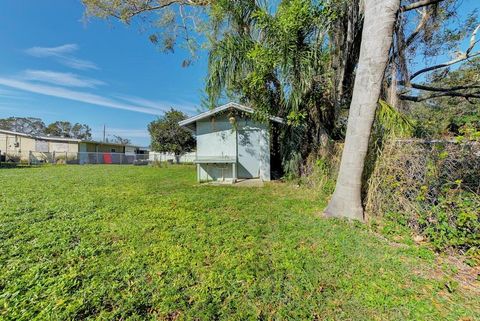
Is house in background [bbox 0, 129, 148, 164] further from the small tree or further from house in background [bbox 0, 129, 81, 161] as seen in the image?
the small tree

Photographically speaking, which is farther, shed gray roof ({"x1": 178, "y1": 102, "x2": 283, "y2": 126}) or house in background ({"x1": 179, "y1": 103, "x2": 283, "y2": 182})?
house in background ({"x1": 179, "y1": 103, "x2": 283, "y2": 182})

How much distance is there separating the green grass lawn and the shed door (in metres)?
4.84

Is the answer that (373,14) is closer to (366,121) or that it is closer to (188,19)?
(366,121)

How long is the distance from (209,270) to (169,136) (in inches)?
906

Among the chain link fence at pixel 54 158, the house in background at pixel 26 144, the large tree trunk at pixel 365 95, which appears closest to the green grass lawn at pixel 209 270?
the large tree trunk at pixel 365 95

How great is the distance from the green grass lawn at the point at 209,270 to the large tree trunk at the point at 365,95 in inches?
20.7

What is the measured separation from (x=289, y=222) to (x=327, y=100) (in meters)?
4.71

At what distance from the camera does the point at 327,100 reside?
6891 mm

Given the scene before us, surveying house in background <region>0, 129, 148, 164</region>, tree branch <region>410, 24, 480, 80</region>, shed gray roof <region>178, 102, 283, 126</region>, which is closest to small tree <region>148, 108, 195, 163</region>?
house in background <region>0, 129, 148, 164</region>

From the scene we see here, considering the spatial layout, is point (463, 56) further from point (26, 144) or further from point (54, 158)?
point (26, 144)

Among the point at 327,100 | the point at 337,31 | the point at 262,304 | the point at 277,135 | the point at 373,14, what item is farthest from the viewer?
the point at 277,135

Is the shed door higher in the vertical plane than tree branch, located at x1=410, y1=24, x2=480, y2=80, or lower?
lower

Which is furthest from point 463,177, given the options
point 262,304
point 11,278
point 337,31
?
point 11,278

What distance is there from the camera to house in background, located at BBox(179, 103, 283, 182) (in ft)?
29.2
